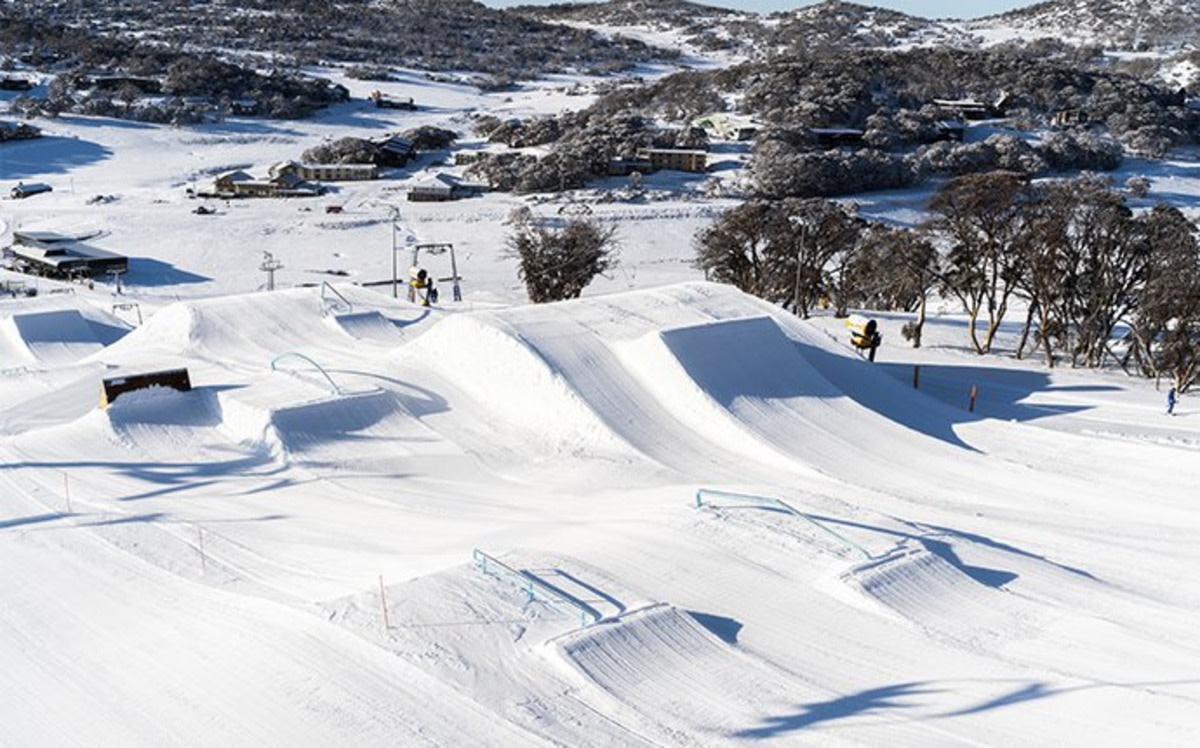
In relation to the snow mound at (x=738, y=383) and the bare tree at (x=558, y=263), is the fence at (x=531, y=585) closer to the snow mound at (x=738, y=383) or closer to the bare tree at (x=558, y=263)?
the snow mound at (x=738, y=383)

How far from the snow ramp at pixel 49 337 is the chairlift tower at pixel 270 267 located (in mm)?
8863

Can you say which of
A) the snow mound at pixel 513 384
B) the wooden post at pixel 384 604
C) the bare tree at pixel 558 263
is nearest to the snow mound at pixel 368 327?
the snow mound at pixel 513 384

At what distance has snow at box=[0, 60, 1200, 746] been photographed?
33.7 feet

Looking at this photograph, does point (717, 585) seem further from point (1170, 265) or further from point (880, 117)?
point (880, 117)

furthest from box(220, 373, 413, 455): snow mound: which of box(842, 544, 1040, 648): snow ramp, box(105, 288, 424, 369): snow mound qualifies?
box(842, 544, 1040, 648): snow ramp

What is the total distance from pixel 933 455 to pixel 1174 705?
354 inches

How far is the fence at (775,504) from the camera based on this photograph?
13.6 m

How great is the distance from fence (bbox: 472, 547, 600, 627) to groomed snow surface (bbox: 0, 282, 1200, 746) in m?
0.04

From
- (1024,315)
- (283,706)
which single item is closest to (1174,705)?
(283,706)

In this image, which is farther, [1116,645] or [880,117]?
[880,117]

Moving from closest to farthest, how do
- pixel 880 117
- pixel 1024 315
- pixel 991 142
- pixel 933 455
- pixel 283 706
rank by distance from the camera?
1. pixel 283 706
2. pixel 933 455
3. pixel 1024 315
4. pixel 991 142
5. pixel 880 117

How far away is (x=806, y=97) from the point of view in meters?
80.4

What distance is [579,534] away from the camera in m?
14.2

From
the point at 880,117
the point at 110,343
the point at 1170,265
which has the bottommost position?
the point at 110,343
